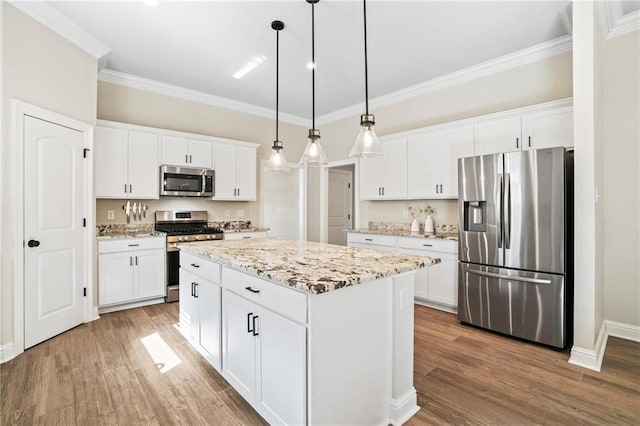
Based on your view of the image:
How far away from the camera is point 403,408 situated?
1.85 metres

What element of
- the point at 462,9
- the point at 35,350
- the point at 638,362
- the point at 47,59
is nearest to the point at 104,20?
the point at 47,59

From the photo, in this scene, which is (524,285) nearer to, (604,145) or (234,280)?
(604,145)

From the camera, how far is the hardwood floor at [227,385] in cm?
187

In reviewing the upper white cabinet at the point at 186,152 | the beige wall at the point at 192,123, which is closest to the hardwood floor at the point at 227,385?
the beige wall at the point at 192,123

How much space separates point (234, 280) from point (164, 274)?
2.46m

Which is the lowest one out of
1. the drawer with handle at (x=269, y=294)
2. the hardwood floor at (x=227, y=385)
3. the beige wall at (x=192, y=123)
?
the hardwood floor at (x=227, y=385)

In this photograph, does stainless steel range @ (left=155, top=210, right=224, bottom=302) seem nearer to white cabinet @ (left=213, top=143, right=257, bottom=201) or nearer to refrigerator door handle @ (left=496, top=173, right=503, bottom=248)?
white cabinet @ (left=213, top=143, right=257, bottom=201)

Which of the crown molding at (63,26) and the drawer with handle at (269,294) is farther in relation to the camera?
the crown molding at (63,26)

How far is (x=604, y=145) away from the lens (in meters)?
3.07

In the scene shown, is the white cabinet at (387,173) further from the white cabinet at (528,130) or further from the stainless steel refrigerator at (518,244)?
the stainless steel refrigerator at (518,244)

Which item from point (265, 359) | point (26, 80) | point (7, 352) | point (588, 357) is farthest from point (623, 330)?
point (26, 80)

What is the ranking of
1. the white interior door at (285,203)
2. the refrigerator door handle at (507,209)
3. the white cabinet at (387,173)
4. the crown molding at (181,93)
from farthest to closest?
the white interior door at (285,203), the white cabinet at (387,173), the crown molding at (181,93), the refrigerator door handle at (507,209)

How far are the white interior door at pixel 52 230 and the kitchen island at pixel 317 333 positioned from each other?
1.77 metres

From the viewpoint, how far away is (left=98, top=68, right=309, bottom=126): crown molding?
400 centimetres
